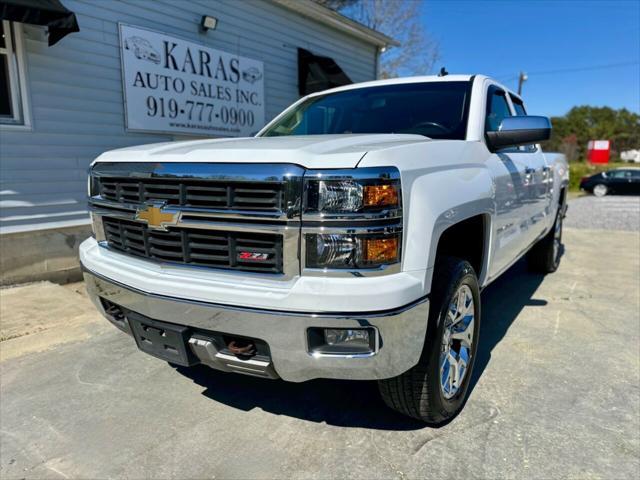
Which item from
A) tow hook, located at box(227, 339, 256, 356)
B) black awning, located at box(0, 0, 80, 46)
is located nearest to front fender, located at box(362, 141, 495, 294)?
tow hook, located at box(227, 339, 256, 356)

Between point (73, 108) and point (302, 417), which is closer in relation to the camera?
point (302, 417)

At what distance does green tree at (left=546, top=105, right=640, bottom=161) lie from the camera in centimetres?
6091

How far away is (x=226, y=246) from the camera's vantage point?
6.68ft

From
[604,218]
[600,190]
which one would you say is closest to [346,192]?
[604,218]

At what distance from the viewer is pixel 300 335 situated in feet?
6.16

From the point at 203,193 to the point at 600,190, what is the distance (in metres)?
24.8

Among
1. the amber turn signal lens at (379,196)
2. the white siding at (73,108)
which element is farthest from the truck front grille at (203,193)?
the white siding at (73,108)

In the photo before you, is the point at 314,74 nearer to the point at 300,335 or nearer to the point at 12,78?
the point at 12,78

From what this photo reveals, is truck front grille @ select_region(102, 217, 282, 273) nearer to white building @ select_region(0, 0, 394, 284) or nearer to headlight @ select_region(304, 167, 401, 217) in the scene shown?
headlight @ select_region(304, 167, 401, 217)

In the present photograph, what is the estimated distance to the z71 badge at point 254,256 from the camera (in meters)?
1.95

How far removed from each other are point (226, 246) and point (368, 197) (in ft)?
2.18

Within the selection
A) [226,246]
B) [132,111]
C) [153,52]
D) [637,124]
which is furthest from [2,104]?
[637,124]

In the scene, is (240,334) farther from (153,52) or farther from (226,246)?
(153,52)

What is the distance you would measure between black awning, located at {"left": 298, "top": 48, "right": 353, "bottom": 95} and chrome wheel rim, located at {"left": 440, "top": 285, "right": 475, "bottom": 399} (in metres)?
7.08
